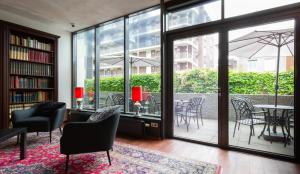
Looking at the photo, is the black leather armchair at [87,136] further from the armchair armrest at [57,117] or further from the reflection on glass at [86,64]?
the reflection on glass at [86,64]

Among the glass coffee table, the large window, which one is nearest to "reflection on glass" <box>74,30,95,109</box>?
the large window

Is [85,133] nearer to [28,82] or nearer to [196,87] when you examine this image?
[196,87]

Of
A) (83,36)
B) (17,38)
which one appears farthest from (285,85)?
(17,38)

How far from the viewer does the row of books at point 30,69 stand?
3.91m

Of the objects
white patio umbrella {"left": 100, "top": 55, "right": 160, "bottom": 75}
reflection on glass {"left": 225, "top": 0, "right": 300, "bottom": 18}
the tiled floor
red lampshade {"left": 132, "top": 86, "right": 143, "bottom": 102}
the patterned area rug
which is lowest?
the patterned area rug

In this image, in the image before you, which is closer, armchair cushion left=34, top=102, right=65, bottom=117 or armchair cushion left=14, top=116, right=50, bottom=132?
armchair cushion left=14, top=116, right=50, bottom=132

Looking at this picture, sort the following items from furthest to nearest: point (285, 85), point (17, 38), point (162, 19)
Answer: point (17, 38), point (162, 19), point (285, 85)

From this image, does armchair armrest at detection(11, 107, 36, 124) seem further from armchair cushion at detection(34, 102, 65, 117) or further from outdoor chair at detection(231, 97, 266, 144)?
outdoor chair at detection(231, 97, 266, 144)

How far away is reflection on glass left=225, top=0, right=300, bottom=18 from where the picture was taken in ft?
8.72

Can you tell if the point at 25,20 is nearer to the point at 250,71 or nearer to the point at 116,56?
the point at 116,56

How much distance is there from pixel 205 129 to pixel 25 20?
17.2ft

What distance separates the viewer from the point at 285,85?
2801 millimetres

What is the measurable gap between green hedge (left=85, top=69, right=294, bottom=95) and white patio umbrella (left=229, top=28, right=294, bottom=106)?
12cm

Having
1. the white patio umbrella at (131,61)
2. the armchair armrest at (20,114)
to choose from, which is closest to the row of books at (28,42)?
the white patio umbrella at (131,61)
